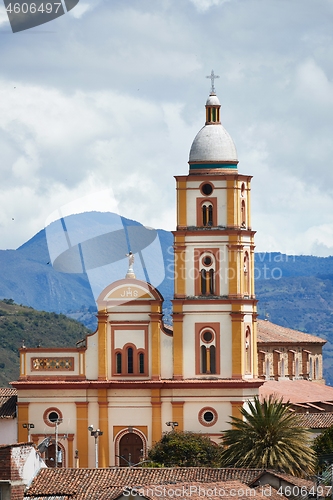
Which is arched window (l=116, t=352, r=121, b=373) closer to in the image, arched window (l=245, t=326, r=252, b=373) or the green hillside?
arched window (l=245, t=326, r=252, b=373)

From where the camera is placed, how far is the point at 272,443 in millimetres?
68562

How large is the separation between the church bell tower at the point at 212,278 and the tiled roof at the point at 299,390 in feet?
50.8

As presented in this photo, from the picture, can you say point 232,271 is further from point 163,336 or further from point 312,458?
point 312,458

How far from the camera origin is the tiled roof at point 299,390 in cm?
10506

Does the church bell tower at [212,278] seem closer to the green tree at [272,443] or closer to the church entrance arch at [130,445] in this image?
the church entrance arch at [130,445]

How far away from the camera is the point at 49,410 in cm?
8512

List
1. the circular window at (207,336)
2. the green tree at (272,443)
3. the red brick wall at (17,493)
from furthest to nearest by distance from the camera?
1. the circular window at (207,336)
2. the green tree at (272,443)
3. the red brick wall at (17,493)

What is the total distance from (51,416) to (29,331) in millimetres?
94812

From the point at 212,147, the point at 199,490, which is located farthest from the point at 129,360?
the point at 199,490

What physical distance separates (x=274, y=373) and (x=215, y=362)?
3536cm

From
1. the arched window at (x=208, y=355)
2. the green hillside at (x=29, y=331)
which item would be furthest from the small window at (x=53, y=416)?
the green hillside at (x=29, y=331)

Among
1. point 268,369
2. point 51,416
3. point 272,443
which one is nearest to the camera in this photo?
point 272,443

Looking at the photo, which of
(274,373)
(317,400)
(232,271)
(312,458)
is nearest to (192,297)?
(232,271)

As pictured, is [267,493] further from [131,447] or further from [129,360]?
[129,360]
